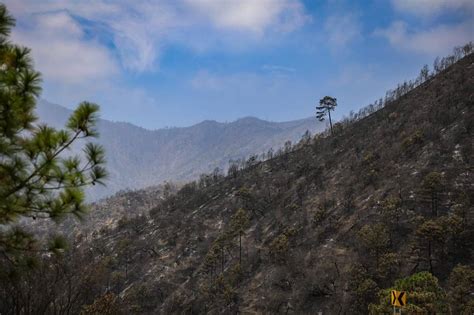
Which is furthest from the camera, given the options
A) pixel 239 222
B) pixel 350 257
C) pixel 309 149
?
pixel 309 149

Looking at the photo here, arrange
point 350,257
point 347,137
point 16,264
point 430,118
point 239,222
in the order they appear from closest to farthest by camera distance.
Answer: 1. point 16,264
2. point 350,257
3. point 430,118
4. point 239,222
5. point 347,137

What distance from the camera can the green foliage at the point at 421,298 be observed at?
17.8 m

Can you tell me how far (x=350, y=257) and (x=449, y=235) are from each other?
9.29 m

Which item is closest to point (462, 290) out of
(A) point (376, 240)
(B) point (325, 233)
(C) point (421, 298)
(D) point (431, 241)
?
(C) point (421, 298)

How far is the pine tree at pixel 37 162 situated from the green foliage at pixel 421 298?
56.4 ft

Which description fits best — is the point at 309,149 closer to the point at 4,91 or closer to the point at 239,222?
the point at 239,222

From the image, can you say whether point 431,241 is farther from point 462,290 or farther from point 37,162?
point 37,162

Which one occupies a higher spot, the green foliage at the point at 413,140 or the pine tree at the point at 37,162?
the green foliage at the point at 413,140

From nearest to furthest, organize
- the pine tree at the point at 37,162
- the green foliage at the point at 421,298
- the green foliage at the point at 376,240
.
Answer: the pine tree at the point at 37,162 < the green foliage at the point at 421,298 < the green foliage at the point at 376,240

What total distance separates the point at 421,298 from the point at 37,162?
1913 centimetres

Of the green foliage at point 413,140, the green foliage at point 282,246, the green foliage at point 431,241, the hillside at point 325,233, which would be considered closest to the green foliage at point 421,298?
the hillside at point 325,233

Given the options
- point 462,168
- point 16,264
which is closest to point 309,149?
point 462,168

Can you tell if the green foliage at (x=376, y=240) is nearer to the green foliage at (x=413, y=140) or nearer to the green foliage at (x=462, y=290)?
the green foliage at (x=462, y=290)

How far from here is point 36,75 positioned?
578cm
